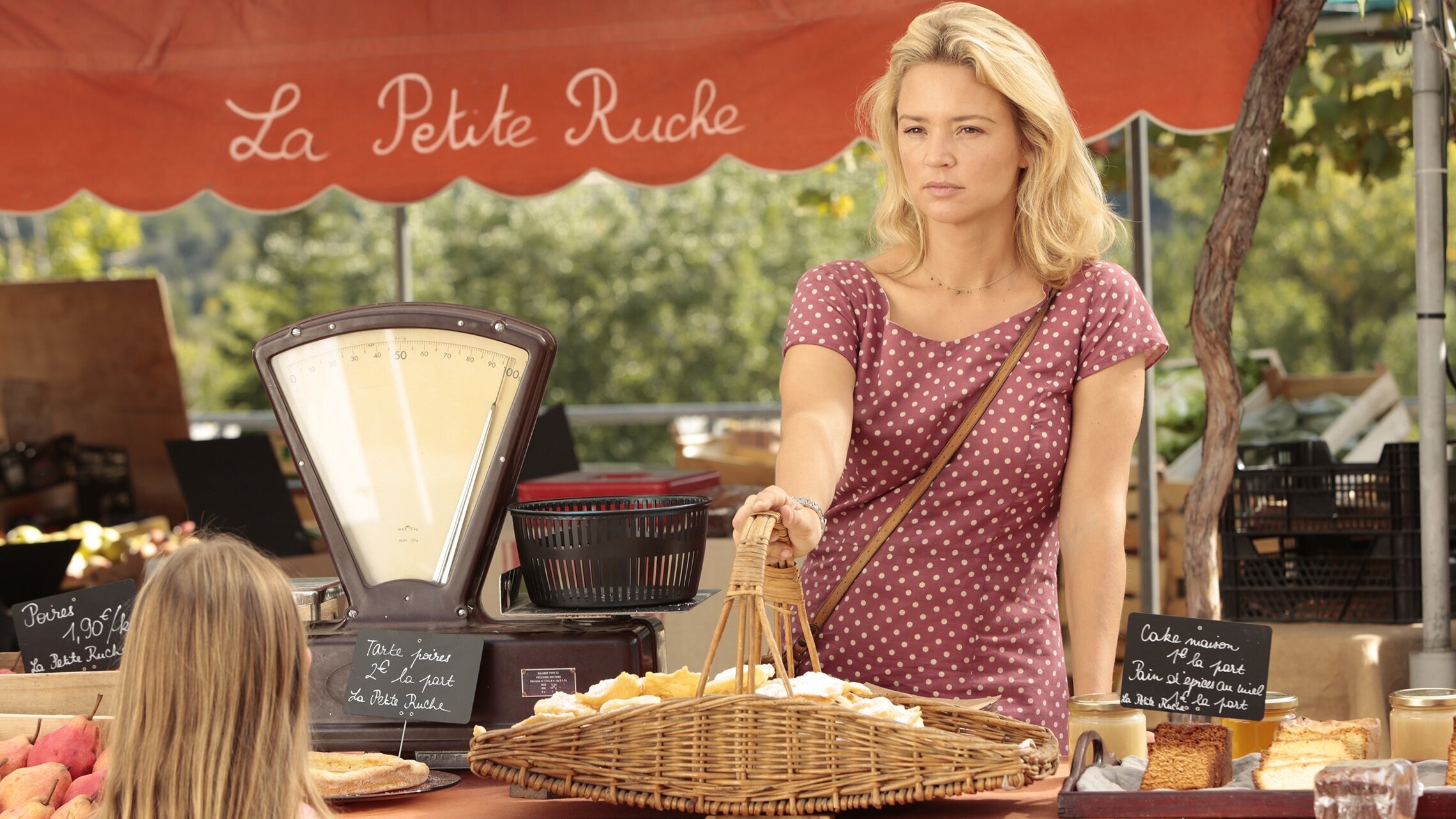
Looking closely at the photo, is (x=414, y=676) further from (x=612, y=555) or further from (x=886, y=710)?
(x=886, y=710)

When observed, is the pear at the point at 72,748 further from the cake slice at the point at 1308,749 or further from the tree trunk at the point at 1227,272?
the tree trunk at the point at 1227,272

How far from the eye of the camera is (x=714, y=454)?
4656 mm

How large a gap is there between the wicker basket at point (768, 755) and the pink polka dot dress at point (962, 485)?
51cm

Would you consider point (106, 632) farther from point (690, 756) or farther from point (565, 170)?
point (565, 170)

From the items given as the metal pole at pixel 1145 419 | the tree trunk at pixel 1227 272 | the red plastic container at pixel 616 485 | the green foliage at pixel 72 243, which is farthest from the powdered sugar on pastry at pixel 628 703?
the green foliage at pixel 72 243

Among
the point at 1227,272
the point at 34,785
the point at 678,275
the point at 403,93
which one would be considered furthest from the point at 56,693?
the point at 678,275

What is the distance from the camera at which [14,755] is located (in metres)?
1.61

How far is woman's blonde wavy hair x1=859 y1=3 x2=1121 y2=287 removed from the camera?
1823 millimetres

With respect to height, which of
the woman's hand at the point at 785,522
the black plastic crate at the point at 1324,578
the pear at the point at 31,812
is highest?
the woman's hand at the point at 785,522

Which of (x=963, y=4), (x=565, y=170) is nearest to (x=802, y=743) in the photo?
(x=963, y=4)

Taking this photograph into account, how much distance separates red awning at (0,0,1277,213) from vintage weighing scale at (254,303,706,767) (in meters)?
1.44

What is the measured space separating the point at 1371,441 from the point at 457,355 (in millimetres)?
2812

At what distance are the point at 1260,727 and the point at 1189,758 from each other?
19 cm

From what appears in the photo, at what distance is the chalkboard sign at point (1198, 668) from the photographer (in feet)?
4.71
